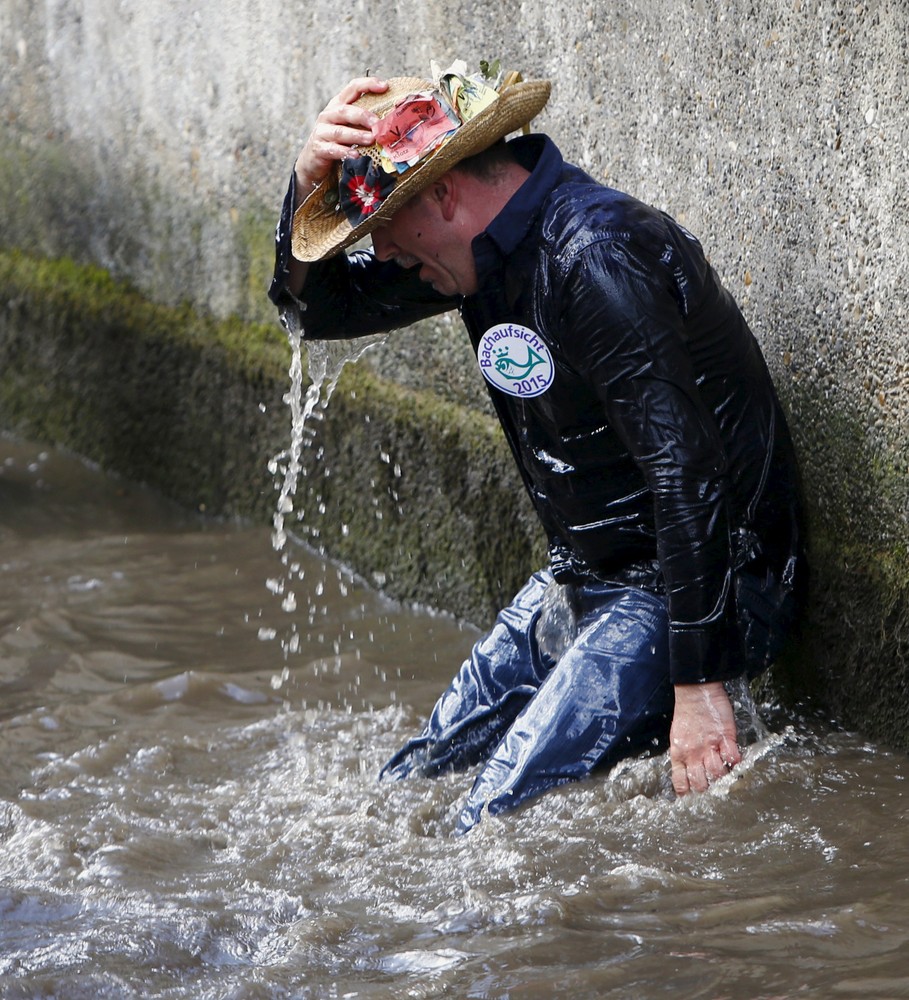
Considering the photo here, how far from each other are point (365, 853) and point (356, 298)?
1344 mm

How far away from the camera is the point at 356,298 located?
3.58 meters

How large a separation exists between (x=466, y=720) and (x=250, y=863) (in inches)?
26.6

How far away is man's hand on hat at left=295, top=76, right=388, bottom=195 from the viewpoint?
121 inches

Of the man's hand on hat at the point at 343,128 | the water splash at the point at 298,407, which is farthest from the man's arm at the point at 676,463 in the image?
the water splash at the point at 298,407

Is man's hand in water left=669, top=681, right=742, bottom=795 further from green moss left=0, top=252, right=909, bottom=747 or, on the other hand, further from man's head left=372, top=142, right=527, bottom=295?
man's head left=372, top=142, right=527, bottom=295

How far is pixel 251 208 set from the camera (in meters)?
5.48

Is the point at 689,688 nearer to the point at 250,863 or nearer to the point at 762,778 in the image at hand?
the point at 762,778

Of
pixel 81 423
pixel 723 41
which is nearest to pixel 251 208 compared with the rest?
pixel 81 423

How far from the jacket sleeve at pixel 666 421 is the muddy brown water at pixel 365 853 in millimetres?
344

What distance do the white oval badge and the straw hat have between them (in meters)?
0.35

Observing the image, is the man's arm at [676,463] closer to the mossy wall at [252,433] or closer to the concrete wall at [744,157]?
the concrete wall at [744,157]

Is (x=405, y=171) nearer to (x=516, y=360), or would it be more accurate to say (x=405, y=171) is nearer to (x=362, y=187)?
(x=362, y=187)

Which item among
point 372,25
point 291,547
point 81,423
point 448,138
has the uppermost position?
point 372,25

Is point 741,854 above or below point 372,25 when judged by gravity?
below
